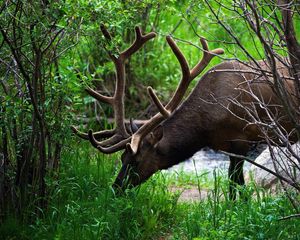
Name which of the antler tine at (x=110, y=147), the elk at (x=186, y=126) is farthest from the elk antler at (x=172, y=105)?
the antler tine at (x=110, y=147)

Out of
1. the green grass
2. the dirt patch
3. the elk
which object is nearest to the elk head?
the elk

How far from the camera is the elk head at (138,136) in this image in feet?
25.1

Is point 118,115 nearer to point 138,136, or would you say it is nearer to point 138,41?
point 138,136

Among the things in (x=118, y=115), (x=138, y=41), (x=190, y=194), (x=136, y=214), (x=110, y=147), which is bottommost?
(x=190, y=194)

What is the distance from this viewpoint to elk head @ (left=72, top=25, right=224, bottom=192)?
766 cm

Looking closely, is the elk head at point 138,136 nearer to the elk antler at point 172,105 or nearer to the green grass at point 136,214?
the elk antler at point 172,105

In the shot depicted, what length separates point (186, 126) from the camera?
323 inches

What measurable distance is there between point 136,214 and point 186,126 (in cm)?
162

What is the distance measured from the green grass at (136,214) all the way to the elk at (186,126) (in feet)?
0.92

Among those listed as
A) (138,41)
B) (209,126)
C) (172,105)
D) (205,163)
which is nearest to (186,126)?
(209,126)

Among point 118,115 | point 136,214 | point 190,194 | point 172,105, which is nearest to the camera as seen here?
point 136,214

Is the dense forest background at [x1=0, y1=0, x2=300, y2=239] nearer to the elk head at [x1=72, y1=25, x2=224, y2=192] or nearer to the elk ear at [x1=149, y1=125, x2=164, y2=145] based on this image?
the elk head at [x1=72, y1=25, x2=224, y2=192]

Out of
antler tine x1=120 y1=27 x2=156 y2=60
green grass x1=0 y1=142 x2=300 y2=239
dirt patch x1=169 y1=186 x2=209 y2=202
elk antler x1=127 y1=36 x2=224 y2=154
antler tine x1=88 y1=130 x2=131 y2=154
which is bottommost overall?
dirt patch x1=169 y1=186 x2=209 y2=202

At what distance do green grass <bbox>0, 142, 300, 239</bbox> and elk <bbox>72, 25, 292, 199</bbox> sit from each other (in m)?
0.28
